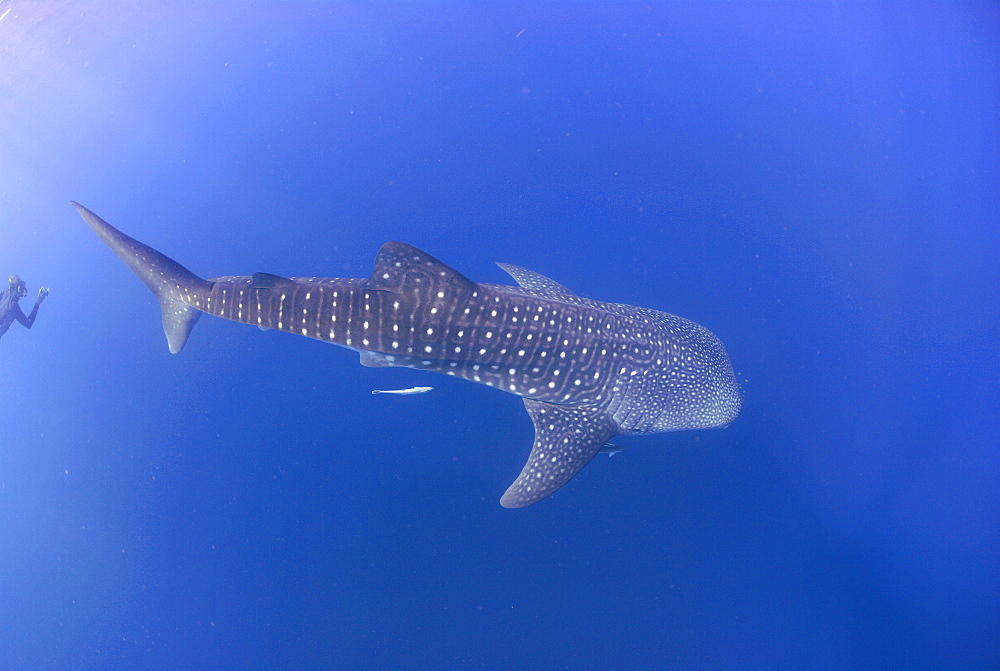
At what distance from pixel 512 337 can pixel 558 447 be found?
3.25ft

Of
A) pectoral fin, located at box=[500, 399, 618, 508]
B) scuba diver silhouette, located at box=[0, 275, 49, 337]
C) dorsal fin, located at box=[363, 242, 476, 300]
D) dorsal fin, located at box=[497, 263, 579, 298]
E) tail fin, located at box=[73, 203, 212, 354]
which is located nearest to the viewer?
dorsal fin, located at box=[363, 242, 476, 300]

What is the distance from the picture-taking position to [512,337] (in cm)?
315

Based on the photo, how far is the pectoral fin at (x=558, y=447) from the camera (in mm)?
3447

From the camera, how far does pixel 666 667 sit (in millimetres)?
4297

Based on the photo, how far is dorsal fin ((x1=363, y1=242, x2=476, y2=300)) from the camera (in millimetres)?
2963

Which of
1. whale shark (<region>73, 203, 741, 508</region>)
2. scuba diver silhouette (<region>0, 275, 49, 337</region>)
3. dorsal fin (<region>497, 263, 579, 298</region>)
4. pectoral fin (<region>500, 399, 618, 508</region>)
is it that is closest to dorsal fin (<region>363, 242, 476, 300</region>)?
whale shark (<region>73, 203, 741, 508</region>)

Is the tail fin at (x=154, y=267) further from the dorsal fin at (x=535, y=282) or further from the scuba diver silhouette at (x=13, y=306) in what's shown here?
the scuba diver silhouette at (x=13, y=306)

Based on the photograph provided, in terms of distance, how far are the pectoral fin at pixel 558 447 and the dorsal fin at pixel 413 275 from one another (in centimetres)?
128

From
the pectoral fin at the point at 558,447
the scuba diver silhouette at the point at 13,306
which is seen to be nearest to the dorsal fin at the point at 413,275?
the pectoral fin at the point at 558,447

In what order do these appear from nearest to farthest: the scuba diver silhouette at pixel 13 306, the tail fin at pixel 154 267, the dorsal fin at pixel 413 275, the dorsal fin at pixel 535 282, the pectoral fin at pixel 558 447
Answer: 1. the dorsal fin at pixel 413 275
2. the tail fin at pixel 154 267
3. the pectoral fin at pixel 558 447
4. the dorsal fin at pixel 535 282
5. the scuba diver silhouette at pixel 13 306

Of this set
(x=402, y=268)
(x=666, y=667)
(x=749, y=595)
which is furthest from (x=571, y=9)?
(x=666, y=667)

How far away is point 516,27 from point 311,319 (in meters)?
5.11

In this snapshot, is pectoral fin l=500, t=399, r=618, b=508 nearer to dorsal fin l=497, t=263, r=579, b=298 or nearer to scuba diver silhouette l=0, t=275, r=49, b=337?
dorsal fin l=497, t=263, r=579, b=298

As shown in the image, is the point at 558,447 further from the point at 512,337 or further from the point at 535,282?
the point at 535,282
